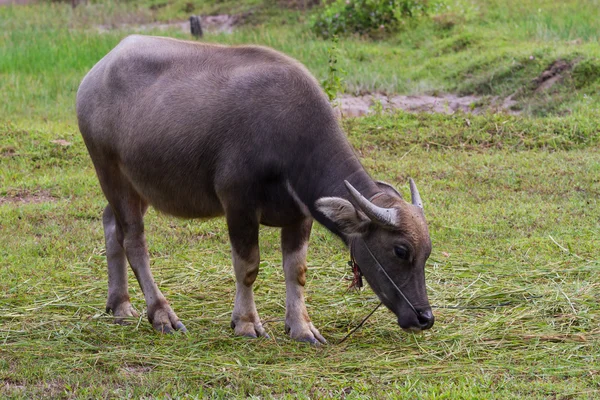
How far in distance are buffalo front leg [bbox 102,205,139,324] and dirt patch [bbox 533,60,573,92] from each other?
6026mm

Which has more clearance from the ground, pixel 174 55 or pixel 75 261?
pixel 174 55

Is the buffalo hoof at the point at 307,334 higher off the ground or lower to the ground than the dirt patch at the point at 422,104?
higher

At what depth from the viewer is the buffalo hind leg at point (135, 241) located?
496 cm

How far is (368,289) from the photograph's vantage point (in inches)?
217

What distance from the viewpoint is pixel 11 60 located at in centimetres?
1146

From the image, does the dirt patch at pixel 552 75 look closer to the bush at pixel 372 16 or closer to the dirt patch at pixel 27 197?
the bush at pixel 372 16

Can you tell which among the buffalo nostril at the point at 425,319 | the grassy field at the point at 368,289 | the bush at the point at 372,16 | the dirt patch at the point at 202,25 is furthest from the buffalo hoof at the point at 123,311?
the dirt patch at the point at 202,25

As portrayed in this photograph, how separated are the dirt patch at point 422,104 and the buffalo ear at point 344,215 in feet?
16.7

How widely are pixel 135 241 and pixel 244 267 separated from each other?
77cm

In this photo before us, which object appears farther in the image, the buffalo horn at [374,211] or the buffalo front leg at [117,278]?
the buffalo front leg at [117,278]

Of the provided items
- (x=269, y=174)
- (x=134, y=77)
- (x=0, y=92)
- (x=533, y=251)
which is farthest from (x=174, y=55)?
(x=0, y=92)

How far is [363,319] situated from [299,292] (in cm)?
41

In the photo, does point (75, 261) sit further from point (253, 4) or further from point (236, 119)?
point (253, 4)

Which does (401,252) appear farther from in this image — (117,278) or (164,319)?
(117,278)
